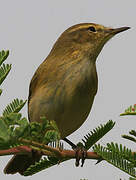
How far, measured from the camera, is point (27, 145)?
1.70 metres

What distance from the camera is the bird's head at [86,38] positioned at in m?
4.18

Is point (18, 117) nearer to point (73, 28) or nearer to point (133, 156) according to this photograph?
point (133, 156)

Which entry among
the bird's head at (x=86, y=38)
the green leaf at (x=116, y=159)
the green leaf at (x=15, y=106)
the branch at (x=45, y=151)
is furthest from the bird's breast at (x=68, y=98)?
the green leaf at (x=116, y=159)

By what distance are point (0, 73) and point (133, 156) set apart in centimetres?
92

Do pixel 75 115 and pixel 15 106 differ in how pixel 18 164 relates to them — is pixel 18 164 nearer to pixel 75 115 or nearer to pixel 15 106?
pixel 75 115

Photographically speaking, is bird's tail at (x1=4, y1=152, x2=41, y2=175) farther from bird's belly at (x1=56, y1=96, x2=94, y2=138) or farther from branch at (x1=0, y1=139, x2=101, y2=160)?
branch at (x1=0, y1=139, x2=101, y2=160)

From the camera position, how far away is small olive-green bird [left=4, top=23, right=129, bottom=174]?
3490mm

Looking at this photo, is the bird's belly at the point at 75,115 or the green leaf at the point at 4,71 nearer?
the green leaf at the point at 4,71

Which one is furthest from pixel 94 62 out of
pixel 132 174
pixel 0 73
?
pixel 132 174

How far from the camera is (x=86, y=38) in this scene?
437cm

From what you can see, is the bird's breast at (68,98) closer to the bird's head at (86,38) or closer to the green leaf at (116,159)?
the bird's head at (86,38)

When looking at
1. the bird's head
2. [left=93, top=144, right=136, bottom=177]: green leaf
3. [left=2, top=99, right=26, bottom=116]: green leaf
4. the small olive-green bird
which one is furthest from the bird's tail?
[left=93, top=144, right=136, bottom=177]: green leaf

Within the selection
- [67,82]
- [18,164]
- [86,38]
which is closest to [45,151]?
[67,82]

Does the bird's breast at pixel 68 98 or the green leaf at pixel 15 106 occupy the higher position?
the green leaf at pixel 15 106
